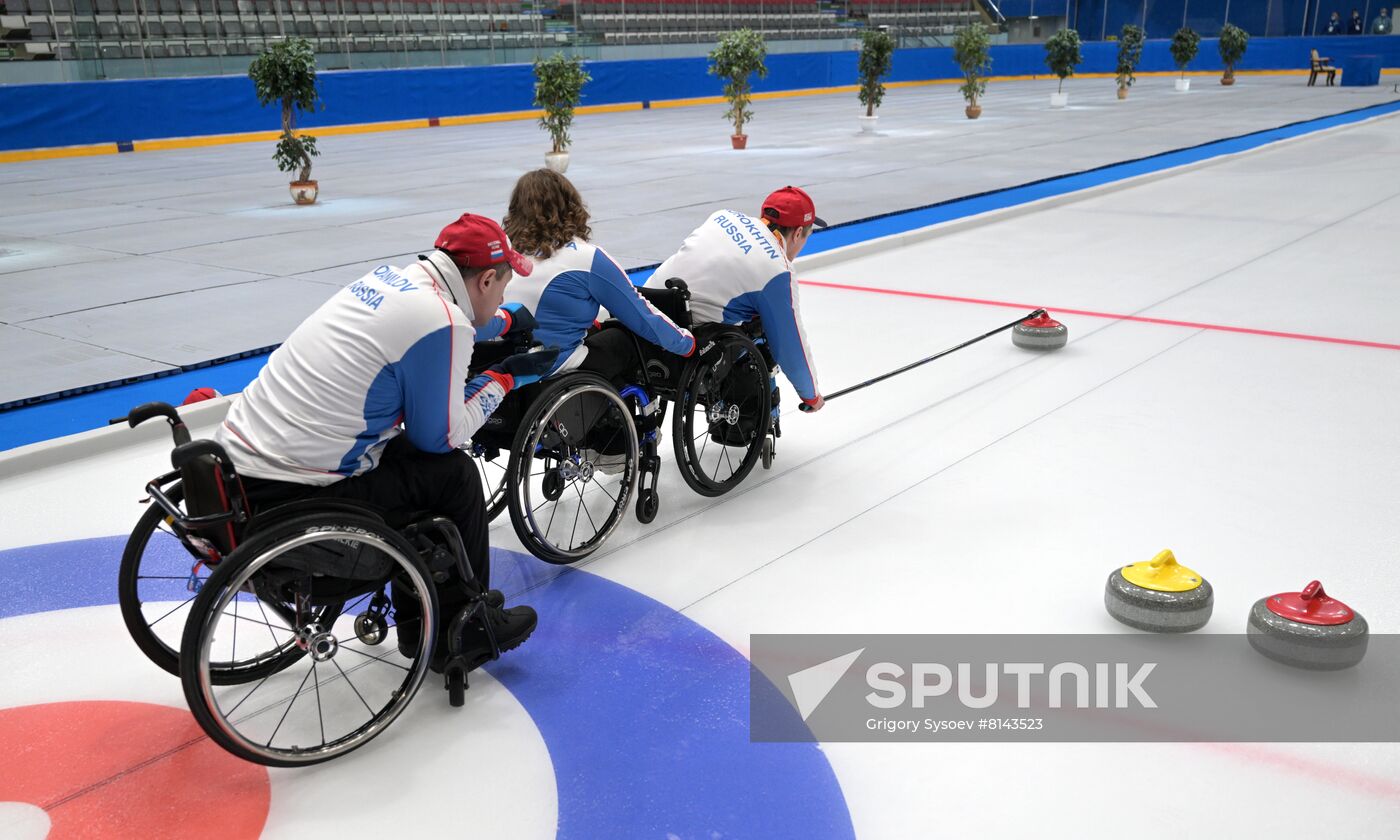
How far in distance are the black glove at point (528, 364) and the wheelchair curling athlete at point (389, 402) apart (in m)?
0.24

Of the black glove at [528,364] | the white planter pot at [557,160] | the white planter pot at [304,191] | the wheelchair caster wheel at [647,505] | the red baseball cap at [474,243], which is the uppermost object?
the red baseball cap at [474,243]

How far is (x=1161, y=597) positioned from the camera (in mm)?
2918

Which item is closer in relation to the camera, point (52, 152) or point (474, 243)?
point (474, 243)

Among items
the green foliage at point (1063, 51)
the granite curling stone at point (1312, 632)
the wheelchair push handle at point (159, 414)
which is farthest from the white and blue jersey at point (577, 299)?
the green foliage at point (1063, 51)

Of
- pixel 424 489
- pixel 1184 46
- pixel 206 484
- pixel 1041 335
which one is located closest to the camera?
pixel 206 484

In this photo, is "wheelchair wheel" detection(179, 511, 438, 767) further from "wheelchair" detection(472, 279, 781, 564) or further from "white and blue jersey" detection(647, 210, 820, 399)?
"white and blue jersey" detection(647, 210, 820, 399)

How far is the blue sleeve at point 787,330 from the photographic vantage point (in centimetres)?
381

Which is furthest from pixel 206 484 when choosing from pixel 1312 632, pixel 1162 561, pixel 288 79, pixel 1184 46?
pixel 1184 46

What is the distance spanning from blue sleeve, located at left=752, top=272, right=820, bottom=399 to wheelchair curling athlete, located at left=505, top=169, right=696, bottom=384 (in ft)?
1.56

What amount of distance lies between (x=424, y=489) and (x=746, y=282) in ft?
5.19

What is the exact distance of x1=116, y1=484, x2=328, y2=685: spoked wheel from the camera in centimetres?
248

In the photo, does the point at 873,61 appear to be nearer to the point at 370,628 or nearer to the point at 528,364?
the point at 528,364

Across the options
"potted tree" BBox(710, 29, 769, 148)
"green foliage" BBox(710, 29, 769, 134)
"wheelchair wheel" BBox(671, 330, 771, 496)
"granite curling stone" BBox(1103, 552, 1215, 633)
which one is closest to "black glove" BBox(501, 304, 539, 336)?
"wheelchair wheel" BBox(671, 330, 771, 496)

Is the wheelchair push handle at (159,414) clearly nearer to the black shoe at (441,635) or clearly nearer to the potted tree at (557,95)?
the black shoe at (441,635)
